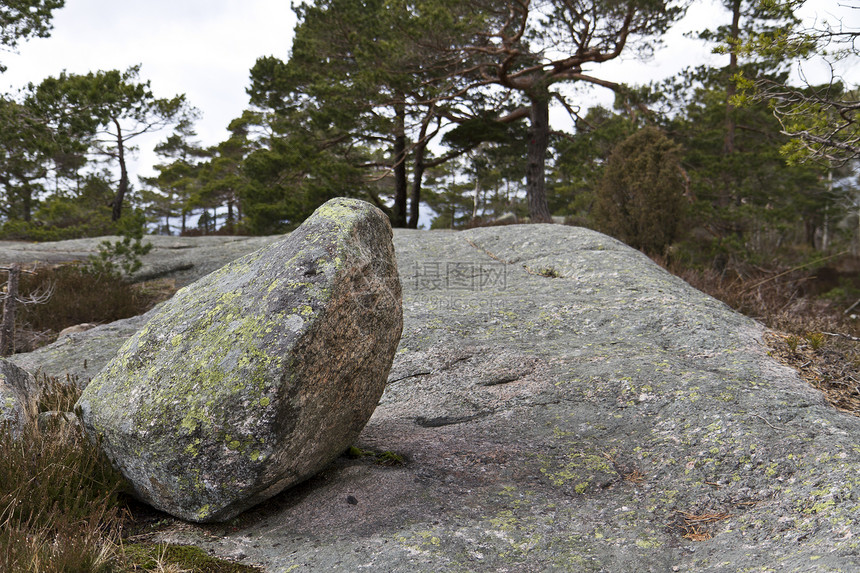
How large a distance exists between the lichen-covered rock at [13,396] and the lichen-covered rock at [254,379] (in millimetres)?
570

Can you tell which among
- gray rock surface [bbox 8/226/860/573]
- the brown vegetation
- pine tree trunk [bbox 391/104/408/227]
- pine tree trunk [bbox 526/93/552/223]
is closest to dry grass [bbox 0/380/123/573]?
gray rock surface [bbox 8/226/860/573]

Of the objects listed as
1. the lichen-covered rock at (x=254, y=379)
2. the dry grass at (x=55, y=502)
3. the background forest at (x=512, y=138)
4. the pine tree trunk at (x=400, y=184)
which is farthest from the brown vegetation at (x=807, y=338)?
the pine tree trunk at (x=400, y=184)

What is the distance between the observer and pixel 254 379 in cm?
280

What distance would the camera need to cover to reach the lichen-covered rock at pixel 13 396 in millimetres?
3473

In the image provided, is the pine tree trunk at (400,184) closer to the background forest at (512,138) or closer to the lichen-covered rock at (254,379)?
the background forest at (512,138)

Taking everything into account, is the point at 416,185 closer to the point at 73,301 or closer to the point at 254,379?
the point at 73,301

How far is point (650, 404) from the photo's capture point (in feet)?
13.2

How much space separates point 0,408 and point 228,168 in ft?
106

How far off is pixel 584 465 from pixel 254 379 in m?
2.15

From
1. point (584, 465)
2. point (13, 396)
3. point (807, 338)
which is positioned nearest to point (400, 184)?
point (807, 338)

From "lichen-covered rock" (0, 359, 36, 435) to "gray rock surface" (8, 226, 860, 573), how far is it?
1488mm

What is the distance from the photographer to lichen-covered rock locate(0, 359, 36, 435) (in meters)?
3.47

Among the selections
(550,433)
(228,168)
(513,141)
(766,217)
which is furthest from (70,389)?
(228,168)

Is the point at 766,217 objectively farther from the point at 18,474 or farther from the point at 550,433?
the point at 18,474
